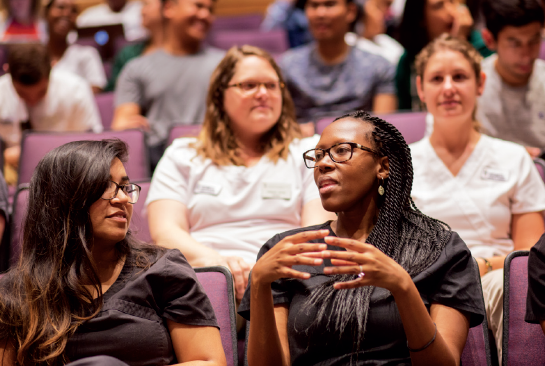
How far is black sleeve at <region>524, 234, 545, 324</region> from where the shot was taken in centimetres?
151

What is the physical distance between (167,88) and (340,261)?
241cm

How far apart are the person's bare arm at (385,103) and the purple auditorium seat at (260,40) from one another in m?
1.62

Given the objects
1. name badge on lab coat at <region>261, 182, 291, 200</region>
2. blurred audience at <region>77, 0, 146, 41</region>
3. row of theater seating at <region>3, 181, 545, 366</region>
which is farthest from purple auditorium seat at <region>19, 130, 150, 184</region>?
blurred audience at <region>77, 0, 146, 41</region>

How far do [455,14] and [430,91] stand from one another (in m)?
1.34

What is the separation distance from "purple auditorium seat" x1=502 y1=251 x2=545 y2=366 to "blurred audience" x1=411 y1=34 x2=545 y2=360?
371mm

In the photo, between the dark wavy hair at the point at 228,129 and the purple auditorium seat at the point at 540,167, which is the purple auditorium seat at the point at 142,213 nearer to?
the dark wavy hair at the point at 228,129

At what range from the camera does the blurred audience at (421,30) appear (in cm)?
337

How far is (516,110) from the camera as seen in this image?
9.03 feet

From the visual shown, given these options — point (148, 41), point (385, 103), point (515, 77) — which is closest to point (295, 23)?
point (148, 41)

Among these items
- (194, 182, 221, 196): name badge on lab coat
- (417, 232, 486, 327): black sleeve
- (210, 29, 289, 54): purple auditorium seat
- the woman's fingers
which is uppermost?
(210, 29, 289, 54): purple auditorium seat

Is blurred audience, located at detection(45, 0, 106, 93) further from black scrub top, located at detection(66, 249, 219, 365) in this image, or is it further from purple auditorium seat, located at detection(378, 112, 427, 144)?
black scrub top, located at detection(66, 249, 219, 365)

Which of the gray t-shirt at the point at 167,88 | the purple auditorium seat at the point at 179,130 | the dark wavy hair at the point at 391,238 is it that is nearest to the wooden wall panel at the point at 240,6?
the gray t-shirt at the point at 167,88

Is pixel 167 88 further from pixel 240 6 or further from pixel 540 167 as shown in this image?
pixel 240 6

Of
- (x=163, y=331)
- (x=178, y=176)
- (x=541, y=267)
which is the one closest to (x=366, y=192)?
(x=541, y=267)
